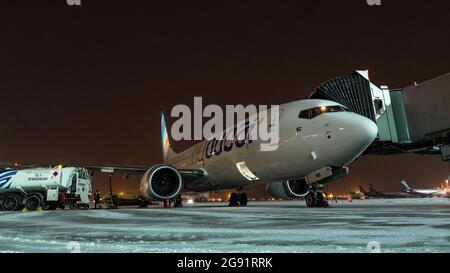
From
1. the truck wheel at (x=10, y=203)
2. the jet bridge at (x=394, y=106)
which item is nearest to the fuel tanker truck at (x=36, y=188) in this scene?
the truck wheel at (x=10, y=203)

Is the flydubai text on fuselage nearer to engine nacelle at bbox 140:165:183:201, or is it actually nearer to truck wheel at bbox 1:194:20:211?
engine nacelle at bbox 140:165:183:201

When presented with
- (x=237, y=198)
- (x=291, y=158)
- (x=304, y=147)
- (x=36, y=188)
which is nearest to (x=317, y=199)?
(x=291, y=158)

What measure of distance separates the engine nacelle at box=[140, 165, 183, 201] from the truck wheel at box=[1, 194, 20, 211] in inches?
248

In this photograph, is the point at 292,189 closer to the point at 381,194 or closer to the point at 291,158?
the point at 291,158

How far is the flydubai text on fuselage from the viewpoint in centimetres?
1480

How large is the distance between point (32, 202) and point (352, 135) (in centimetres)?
1533

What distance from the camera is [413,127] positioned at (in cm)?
2075

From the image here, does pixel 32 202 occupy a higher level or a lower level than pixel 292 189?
lower

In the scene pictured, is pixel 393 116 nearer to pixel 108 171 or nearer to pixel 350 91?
pixel 350 91

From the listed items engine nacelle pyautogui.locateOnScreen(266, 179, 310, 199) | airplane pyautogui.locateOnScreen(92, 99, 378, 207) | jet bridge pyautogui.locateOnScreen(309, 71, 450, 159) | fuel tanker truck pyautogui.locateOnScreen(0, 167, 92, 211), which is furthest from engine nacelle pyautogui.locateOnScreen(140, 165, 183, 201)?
jet bridge pyautogui.locateOnScreen(309, 71, 450, 159)

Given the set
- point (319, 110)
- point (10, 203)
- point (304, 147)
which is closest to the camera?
point (304, 147)

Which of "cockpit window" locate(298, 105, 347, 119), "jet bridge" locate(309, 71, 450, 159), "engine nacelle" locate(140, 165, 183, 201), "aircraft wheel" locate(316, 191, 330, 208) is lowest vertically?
"aircraft wheel" locate(316, 191, 330, 208)

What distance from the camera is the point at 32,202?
21.2 metres
